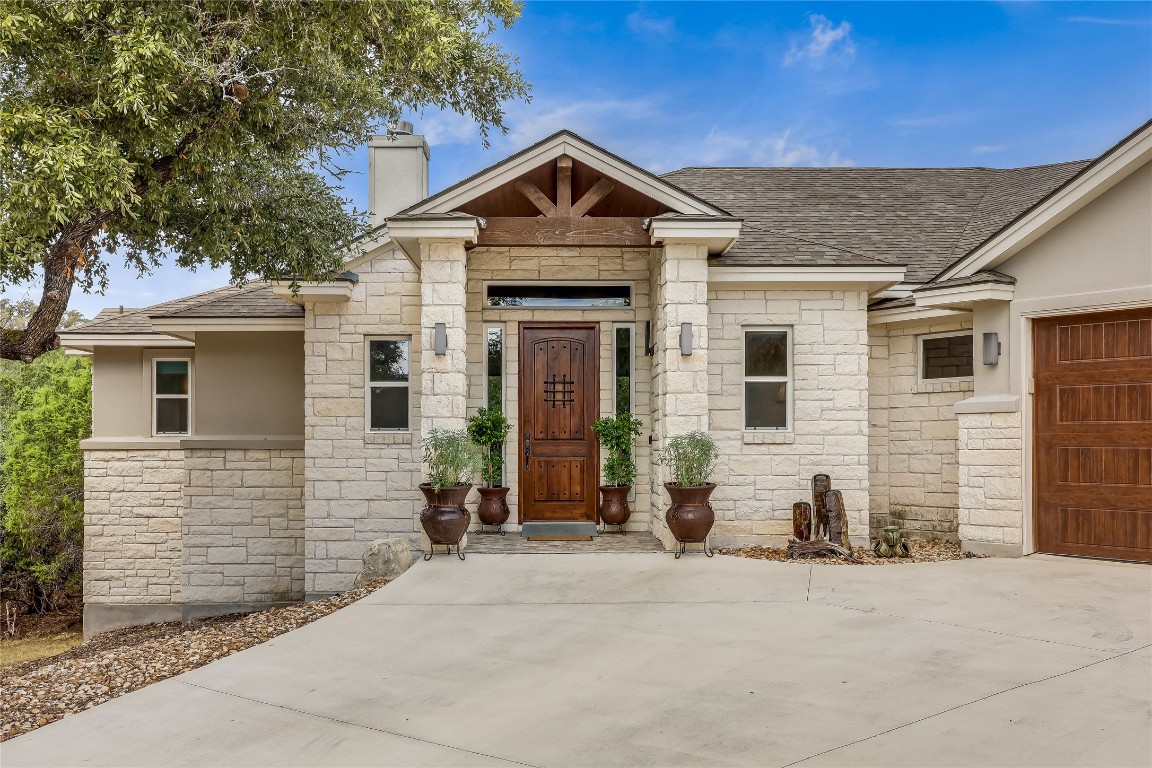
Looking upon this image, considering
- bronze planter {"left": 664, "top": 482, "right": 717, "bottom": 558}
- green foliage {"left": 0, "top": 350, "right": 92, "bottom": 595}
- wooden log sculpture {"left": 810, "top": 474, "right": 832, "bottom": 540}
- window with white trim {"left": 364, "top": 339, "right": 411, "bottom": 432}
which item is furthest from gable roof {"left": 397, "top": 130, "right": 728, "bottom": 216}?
green foliage {"left": 0, "top": 350, "right": 92, "bottom": 595}

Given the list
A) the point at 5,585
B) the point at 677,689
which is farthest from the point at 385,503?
the point at 5,585

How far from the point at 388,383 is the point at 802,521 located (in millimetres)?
5510

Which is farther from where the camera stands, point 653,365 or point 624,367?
point 624,367

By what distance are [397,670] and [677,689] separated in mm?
1745

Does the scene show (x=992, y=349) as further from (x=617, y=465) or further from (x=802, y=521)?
(x=617, y=465)

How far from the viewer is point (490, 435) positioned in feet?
33.2

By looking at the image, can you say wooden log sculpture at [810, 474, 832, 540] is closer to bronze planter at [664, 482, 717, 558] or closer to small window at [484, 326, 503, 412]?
bronze planter at [664, 482, 717, 558]

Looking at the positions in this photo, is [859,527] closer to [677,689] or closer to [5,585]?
[677,689]

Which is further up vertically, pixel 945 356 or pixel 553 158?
pixel 553 158

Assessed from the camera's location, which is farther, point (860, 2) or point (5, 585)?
point (5, 585)

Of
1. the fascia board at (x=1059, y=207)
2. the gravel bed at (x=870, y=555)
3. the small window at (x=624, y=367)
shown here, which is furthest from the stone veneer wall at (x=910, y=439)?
the small window at (x=624, y=367)

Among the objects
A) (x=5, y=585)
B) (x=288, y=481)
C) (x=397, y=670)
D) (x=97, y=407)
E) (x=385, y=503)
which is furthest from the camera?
(x=5, y=585)

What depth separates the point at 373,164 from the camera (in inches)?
495

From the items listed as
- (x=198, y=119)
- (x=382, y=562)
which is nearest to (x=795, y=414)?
(x=382, y=562)
